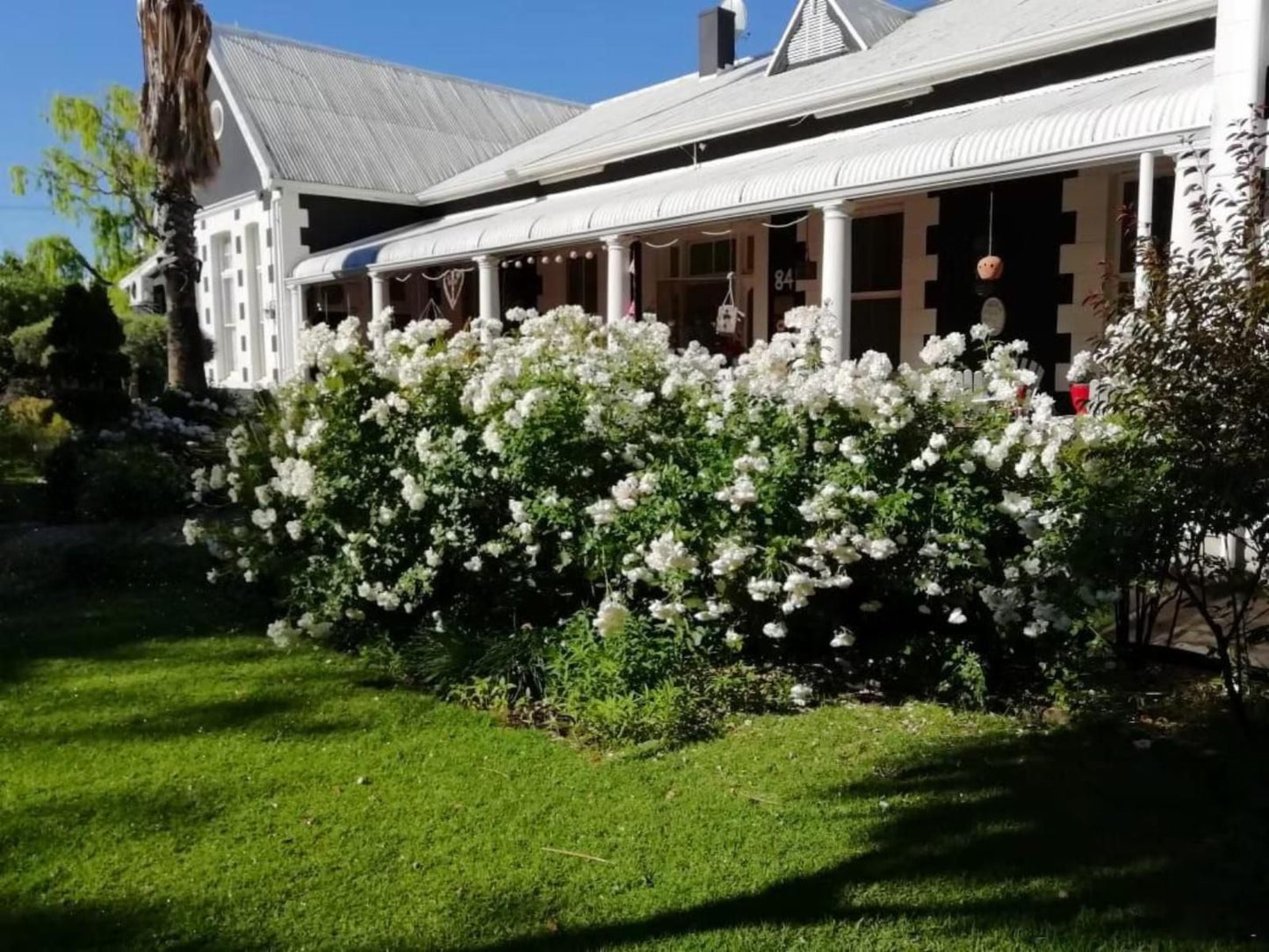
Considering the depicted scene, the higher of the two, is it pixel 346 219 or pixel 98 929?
pixel 346 219

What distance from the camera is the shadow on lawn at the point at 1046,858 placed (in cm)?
285

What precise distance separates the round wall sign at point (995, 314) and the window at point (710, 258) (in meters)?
4.24

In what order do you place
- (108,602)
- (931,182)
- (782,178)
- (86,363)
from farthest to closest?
(86,363) → (782,178) → (931,182) → (108,602)

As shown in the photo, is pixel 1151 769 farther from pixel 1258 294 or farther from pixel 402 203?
pixel 402 203

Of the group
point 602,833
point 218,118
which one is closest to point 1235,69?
point 602,833

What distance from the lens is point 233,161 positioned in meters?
19.7

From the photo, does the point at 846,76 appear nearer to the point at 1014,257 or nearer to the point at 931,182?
the point at 1014,257

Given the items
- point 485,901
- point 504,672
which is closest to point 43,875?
point 485,901

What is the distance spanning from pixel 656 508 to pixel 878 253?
838cm

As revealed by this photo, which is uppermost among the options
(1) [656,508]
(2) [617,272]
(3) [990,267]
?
(2) [617,272]

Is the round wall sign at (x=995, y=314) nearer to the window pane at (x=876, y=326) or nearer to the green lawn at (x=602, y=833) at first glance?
the window pane at (x=876, y=326)

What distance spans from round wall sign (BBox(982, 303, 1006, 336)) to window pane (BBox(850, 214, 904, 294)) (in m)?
1.34

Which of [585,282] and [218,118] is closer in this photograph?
[585,282]

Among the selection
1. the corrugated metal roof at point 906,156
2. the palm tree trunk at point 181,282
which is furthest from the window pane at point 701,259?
the palm tree trunk at point 181,282
